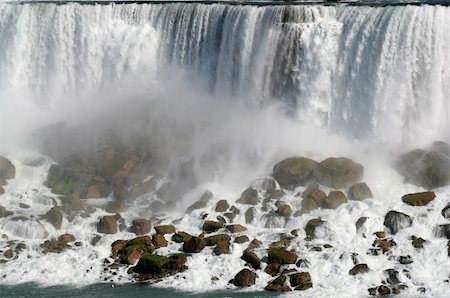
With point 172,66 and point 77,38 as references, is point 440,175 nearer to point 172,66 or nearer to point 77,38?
point 172,66

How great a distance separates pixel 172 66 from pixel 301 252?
14.7 m

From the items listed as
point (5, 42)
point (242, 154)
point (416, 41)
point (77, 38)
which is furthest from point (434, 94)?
point (5, 42)

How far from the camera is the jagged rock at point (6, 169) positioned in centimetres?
3086

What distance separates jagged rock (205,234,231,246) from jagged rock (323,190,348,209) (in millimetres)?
3939

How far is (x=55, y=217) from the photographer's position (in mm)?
26453

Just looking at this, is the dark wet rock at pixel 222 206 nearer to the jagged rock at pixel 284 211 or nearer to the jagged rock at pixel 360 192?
the jagged rock at pixel 284 211

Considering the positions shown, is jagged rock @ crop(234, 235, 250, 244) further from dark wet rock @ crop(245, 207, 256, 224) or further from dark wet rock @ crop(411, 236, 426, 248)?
dark wet rock @ crop(411, 236, 426, 248)

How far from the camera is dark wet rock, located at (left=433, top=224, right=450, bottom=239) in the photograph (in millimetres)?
22966

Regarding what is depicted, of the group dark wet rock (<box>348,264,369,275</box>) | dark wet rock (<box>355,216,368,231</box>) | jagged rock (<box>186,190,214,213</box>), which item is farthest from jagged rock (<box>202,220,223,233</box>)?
dark wet rock (<box>348,264,369,275</box>)

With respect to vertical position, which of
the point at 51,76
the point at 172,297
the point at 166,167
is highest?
the point at 51,76

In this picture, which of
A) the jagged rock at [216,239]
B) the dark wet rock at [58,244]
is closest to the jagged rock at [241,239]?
the jagged rock at [216,239]

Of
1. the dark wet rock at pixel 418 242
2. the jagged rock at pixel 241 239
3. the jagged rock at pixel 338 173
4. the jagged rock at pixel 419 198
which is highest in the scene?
the jagged rock at pixel 338 173

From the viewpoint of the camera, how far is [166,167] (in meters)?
30.1

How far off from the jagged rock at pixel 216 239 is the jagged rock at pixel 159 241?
1521 millimetres
